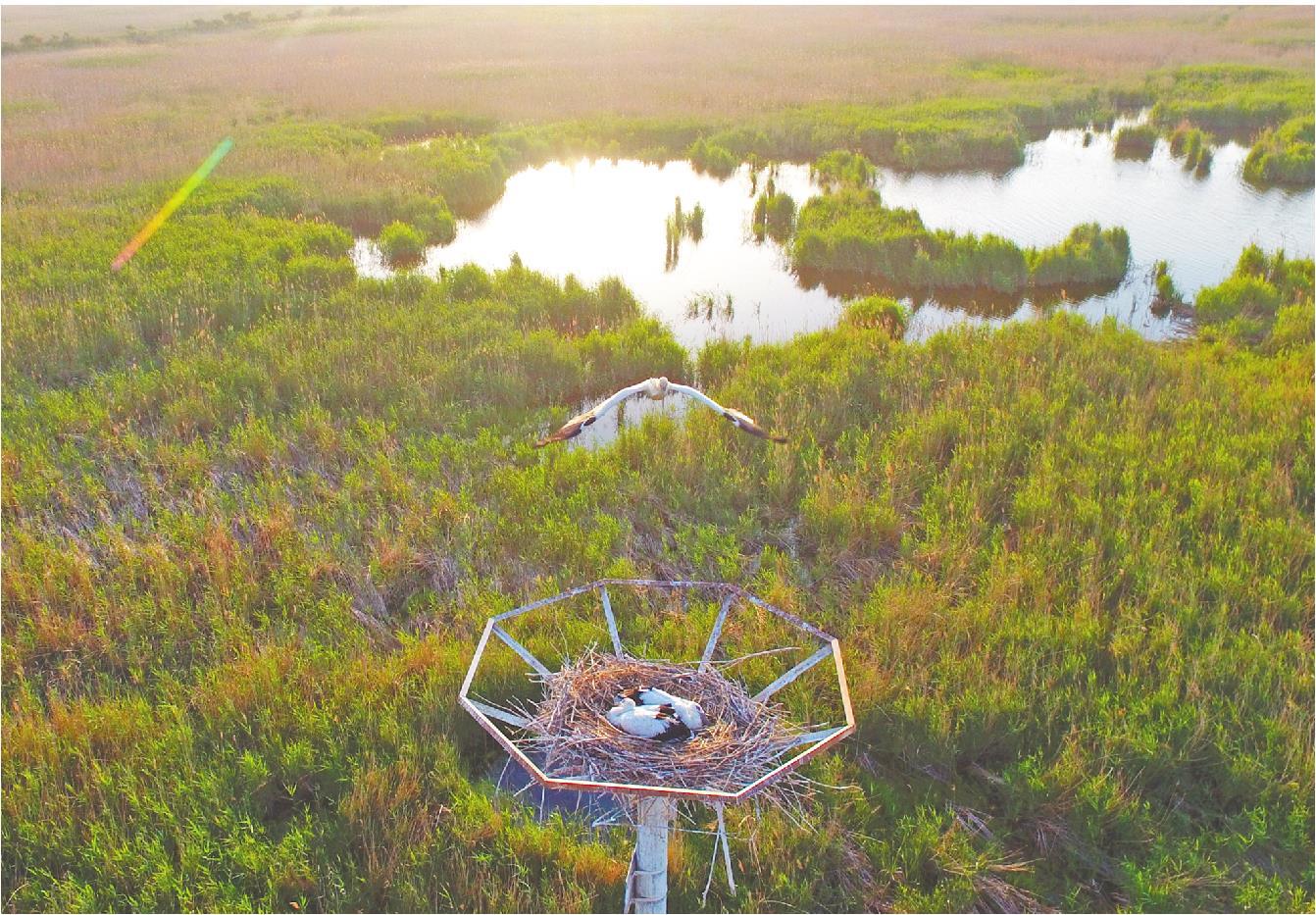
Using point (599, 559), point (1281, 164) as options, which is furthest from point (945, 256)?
point (1281, 164)

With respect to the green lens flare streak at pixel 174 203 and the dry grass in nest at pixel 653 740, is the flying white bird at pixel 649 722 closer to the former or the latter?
the dry grass in nest at pixel 653 740

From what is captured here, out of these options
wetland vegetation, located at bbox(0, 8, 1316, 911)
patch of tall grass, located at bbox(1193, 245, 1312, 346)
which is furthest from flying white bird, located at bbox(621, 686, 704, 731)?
patch of tall grass, located at bbox(1193, 245, 1312, 346)

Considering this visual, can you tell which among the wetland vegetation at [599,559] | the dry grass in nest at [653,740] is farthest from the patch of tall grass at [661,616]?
the dry grass in nest at [653,740]

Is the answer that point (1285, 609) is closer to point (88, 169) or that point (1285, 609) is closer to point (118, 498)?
point (118, 498)

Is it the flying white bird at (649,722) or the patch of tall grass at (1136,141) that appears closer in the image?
the flying white bird at (649,722)

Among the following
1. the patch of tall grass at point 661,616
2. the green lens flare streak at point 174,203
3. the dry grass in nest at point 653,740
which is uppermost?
the green lens flare streak at point 174,203

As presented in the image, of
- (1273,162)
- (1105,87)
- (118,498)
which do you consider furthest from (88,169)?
(1105,87)

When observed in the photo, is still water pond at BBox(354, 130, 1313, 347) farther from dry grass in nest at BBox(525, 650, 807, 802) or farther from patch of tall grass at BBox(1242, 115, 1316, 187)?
dry grass in nest at BBox(525, 650, 807, 802)
